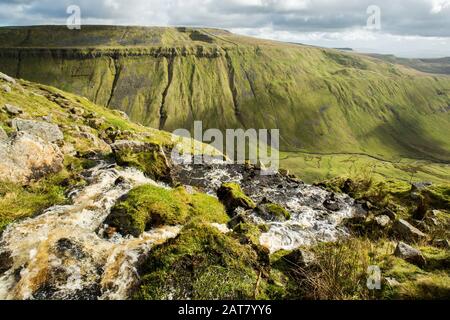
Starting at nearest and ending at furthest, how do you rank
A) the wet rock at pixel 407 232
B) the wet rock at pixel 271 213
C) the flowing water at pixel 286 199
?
1. the wet rock at pixel 407 232
2. the flowing water at pixel 286 199
3. the wet rock at pixel 271 213

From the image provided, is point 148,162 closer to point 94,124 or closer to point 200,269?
point 200,269

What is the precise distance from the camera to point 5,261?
63.6ft

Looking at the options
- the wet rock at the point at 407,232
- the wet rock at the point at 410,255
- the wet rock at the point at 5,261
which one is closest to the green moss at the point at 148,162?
the wet rock at the point at 5,261

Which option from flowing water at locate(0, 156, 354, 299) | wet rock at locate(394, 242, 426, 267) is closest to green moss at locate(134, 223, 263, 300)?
flowing water at locate(0, 156, 354, 299)

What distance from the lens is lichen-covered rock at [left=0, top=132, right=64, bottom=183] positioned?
29266 millimetres

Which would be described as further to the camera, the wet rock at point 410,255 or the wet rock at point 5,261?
the wet rock at point 5,261

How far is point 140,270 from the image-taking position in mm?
17250

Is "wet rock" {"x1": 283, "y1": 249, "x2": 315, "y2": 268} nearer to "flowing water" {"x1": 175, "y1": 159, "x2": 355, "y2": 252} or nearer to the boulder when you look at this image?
"flowing water" {"x1": 175, "y1": 159, "x2": 355, "y2": 252}

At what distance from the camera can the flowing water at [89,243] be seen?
17.5 meters

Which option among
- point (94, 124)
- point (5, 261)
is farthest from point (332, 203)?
point (94, 124)

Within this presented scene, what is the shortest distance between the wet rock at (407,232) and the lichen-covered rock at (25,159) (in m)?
30.7

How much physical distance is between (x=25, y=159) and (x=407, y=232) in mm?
31980

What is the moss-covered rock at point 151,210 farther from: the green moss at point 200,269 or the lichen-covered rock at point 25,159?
the lichen-covered rock at point 25,159
